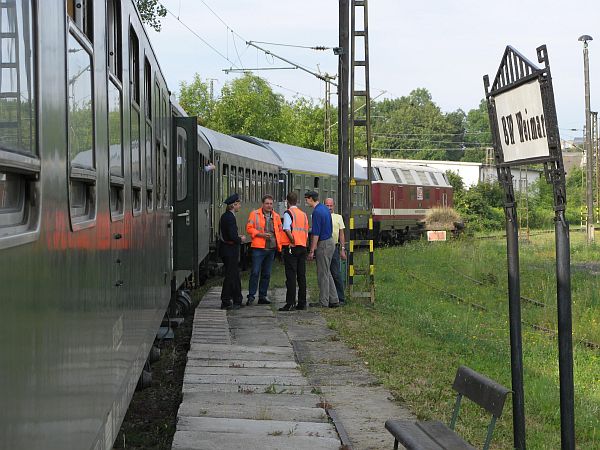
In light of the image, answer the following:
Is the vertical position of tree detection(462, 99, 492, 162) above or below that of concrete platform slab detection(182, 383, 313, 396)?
above

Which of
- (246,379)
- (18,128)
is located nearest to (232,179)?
(246,379)

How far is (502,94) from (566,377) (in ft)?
5.23

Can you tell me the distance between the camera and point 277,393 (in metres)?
8.78

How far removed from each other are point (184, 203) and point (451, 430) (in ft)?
26.6

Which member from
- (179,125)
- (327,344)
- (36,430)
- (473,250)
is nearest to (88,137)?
(36,430)

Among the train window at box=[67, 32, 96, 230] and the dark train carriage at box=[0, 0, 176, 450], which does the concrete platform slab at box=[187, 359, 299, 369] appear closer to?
the dark train carriage at box=[0, 0, 176, 450]

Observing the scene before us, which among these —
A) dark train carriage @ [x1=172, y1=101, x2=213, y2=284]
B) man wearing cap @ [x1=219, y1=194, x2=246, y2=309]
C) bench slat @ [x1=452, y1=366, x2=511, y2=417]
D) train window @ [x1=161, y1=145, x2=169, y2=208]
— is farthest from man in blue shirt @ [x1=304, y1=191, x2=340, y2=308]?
bench slat @ [x1=452, y1=366, x2=511, y2=417]

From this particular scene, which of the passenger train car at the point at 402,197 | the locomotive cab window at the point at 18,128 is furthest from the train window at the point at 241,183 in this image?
the locomotive cab window at the point at 18,128

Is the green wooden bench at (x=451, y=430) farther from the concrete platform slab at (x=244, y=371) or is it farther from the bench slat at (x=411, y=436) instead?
the concrete platform slab at (x=244, y=371)

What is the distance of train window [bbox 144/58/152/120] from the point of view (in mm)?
7578

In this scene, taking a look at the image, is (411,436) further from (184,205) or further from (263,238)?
(263,238)

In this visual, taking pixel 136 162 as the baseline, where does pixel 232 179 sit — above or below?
above

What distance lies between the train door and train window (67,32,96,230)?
856 cm

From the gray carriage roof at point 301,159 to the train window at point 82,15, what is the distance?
2518cm
